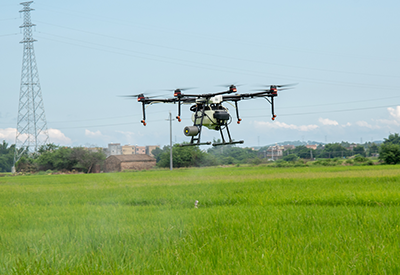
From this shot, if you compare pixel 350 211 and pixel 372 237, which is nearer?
pixel 372 237

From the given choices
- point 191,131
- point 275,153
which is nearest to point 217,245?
point 191,131

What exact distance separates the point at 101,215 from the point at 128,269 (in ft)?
18.1

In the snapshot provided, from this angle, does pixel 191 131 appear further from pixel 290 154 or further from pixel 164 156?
pixel 290 154

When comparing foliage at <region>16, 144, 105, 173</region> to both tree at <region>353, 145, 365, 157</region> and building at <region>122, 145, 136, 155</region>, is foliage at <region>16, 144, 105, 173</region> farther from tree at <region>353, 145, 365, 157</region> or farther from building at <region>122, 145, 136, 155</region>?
tree at <region>353, 145, 365, 157</region>

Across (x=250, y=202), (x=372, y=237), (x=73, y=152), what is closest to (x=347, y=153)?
(x=73, y=152)

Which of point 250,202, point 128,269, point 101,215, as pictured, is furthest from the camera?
point 250,202

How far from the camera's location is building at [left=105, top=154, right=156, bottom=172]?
165 feet

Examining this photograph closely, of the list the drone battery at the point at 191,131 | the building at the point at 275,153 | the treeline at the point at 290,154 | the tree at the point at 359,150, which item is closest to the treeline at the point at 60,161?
the treeline at the point at 290,154

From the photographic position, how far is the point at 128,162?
5325 centimetres

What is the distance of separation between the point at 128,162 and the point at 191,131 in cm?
4873

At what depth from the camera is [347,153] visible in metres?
81.7

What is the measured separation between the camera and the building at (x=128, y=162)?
50.2 metres

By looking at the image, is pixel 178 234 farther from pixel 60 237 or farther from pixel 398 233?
pixel 398 233

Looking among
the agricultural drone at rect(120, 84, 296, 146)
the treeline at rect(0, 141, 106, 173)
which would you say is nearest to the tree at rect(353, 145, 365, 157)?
the treeline at rect(0, 141, 106, 173)
